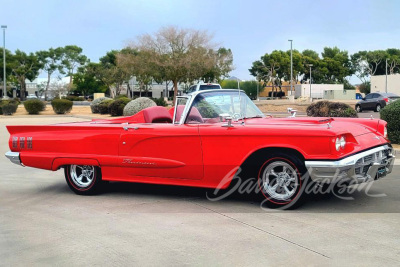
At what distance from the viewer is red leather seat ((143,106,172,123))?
7.36 metres

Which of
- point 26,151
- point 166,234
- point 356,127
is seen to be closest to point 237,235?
point 166,234

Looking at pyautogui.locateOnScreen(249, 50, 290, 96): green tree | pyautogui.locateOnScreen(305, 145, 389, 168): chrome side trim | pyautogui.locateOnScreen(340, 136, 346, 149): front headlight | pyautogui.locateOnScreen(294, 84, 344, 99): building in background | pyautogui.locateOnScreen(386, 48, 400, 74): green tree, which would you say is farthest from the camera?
pyautogui.locateOnScreen(386, 48, 400, 74): green tree

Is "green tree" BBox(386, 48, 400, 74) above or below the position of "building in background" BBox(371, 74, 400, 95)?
above

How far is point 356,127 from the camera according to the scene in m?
6.55

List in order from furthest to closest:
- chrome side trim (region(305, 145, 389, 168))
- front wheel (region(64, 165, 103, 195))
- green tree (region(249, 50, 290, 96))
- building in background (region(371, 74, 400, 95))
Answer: green tree (region(249, 50, 290, 96)) < building in background (region(371, 74, 400, 95)) < front wheel (region(64, 165, 103, 195)) < chrome side trim (region(305, 145, 389, 168))

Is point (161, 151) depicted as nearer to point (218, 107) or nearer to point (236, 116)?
point (218, 107)

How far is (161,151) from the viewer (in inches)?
263

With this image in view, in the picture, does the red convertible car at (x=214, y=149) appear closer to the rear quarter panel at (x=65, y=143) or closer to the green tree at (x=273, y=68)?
the rear quarter panel at (x=65, y=143)

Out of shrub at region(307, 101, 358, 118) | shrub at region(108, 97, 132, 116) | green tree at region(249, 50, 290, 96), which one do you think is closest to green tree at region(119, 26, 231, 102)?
shrub at region(108, 97, 132, 116)

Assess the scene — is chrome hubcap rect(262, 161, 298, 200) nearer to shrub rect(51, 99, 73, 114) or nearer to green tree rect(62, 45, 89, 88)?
shrub rect(51, 99, 73, 114)

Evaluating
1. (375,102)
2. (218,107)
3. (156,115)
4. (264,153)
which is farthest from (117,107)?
(264,153)

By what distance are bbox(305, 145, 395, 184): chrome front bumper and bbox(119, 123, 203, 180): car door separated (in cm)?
147

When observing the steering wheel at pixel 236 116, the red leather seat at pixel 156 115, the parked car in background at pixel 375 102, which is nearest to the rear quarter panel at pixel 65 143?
the red leather seat at pixel 156 115

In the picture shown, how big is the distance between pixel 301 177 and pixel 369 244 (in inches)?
53.3
